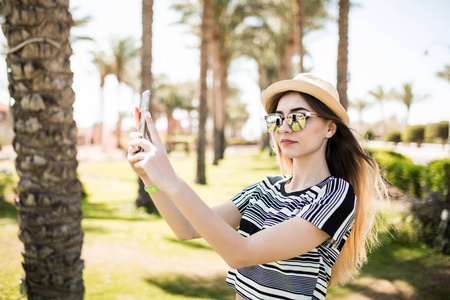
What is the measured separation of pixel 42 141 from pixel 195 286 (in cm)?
300

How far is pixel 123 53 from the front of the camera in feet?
124

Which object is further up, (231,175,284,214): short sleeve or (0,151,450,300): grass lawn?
(231,175,284,214): short sleeve

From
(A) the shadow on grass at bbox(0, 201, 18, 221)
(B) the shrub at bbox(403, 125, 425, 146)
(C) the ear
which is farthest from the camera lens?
(B) the shrub at bbox(403, 125, 425, 146)

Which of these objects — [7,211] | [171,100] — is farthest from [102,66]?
[7,211]

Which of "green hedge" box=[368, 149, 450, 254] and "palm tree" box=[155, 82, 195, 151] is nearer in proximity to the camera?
"green hedge" box=[368, 149, 450, 254]

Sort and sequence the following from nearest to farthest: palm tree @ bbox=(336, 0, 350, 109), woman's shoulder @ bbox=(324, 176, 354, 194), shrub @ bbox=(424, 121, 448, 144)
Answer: woman's shoulder @ bbox=(324, 176, 354, 194)
palm tree @ bbox=(336, 0, 350, 109)
shrub @ bbox=(424, 121, 448, 144)

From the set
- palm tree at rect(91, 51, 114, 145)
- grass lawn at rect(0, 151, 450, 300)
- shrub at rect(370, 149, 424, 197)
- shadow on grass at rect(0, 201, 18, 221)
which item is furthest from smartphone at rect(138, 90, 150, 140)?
palm tree at rect(91, 51, 114, 145)

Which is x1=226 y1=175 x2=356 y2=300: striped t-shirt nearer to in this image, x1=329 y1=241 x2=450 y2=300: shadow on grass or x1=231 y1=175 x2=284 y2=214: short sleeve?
x1=231 y1=175 x2=284 y2=214: short sleeve

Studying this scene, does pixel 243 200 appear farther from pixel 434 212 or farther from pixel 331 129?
pixel 434 212

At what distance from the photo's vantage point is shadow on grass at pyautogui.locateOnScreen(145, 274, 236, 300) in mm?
4452

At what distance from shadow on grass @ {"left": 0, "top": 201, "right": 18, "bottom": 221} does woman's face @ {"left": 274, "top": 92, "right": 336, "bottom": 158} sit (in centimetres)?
814

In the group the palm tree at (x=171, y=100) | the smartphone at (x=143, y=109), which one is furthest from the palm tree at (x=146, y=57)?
the palm tree at (x=171, y=100)

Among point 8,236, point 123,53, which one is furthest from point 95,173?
point 123,53

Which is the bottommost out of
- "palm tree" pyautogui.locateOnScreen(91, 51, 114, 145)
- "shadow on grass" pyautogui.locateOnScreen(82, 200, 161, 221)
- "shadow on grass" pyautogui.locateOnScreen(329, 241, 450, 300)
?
"shadow on grass" pyautogui.locateOnScreen(329, 241, 450, 300)
